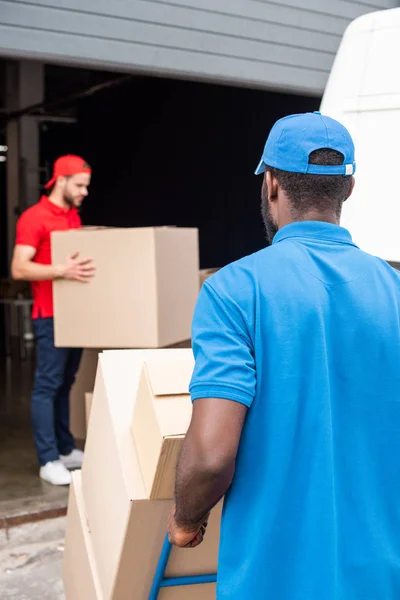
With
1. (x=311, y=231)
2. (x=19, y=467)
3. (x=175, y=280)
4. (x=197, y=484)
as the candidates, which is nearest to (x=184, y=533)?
(x=197, y=484)

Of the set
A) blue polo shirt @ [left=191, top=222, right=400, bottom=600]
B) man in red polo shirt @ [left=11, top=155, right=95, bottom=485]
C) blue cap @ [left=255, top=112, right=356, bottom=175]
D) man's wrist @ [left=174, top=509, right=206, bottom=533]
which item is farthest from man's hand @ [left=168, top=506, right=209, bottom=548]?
man in red polo shirt @ [left=11, top=155, right=95, bottom=485]

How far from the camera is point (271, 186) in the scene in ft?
4.78

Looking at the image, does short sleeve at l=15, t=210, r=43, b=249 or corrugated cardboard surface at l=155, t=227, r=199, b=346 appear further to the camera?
short sleeve at l=15, t=210, r=43, b=249

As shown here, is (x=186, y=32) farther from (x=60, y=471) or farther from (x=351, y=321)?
(x=351, y=321)

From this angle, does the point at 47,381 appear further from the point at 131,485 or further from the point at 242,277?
the point at 242,277

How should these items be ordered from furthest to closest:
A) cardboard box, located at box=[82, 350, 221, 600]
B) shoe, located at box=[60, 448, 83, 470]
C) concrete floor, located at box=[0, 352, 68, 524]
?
shoe, located at box=[60, 448, 83, 470]
concrete floor, located at box=[0, 352, 68, 524]
cardboard box, located at box=[82, 350, 221, 600]

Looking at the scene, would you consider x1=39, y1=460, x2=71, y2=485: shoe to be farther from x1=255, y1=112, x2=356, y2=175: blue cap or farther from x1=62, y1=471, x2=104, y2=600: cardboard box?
x1=255, y1=112, x2=356, y2=175: blue cap

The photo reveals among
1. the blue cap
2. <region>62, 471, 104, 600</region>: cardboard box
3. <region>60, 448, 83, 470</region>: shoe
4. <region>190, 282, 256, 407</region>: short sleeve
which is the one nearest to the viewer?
<region>190, 282, 256, 407</region>: short sleeve

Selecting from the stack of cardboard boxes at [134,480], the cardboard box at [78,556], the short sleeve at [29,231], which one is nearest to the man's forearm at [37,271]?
the short sleeve at [29,231]

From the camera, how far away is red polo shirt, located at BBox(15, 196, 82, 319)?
12.9 ft

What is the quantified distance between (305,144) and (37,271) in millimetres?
2605

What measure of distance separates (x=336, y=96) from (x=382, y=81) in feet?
0.85

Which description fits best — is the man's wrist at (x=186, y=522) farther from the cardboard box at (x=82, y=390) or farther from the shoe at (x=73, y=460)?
the shoe at (x=73, y=460)

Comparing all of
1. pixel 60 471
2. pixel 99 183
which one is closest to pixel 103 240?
pixel 60 471
